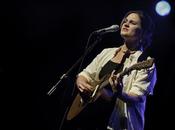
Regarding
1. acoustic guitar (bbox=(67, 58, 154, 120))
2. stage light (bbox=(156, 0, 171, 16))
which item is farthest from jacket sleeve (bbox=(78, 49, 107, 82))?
stage light (bbox=(156, 0, 171, 16))

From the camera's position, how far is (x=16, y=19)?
5090 millimetres

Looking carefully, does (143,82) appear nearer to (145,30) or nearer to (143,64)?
A: (143,64)

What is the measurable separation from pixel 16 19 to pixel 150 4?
5.78 feet

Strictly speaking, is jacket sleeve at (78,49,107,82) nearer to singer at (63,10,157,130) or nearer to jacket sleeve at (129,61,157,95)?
singer at (63,10,157,130)

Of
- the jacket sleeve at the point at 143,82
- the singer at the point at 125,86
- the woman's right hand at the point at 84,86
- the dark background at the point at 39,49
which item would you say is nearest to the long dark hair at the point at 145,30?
the singer at the point at 125,86

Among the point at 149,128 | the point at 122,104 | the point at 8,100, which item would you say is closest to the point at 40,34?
the point at 8,100

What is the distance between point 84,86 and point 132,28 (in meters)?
0.62

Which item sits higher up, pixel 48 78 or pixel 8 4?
pixel 8 4

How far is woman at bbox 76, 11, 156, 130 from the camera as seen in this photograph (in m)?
2.83

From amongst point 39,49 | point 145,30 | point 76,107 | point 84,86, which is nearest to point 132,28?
point 145,30

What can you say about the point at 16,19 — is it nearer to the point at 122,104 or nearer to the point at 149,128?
the point at 149,128

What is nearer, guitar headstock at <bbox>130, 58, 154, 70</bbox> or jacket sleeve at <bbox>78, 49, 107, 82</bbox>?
guitar headstock at <bbox>130, 58, 154, 70</bbox>

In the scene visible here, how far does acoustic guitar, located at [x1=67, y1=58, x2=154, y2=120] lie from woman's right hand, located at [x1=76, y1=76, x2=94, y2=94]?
42 millimetres

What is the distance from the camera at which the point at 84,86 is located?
10.1ft
